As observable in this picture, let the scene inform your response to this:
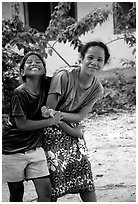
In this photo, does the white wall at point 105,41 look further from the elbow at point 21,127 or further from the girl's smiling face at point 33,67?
the elbow at point 21,127

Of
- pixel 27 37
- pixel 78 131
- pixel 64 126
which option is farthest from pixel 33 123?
pixel 27 37

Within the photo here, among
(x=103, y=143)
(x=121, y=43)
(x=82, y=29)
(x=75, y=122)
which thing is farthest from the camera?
(x=121, y=43)

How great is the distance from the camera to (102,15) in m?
4.69

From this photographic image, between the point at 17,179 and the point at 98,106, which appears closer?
the point at 17,179

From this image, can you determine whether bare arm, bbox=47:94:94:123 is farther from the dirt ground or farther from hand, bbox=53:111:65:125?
the dirt ground

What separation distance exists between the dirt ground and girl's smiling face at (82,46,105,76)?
1299 millimetres

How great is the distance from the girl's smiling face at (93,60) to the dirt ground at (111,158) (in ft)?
4.26

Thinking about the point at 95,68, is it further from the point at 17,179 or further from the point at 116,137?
the point at 116,137

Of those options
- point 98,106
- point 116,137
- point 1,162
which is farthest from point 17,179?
point 98,106

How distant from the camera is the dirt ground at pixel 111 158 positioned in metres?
2.94

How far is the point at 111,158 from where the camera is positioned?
13.1 ft

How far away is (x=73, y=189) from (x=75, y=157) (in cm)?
18

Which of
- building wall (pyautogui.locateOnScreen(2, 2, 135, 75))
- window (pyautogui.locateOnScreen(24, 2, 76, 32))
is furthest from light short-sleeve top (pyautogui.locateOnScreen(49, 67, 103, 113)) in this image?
window (pyautogui.locateOnScreen(24, 2, 76, 32))

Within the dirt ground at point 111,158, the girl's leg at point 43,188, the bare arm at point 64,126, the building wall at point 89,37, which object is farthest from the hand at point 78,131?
the building wall at point 89,37
